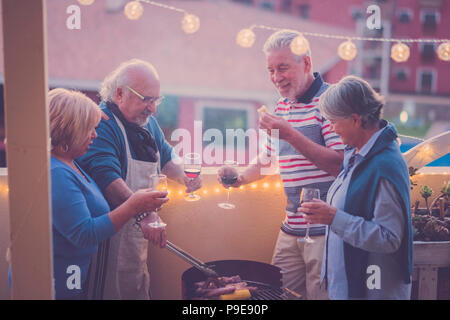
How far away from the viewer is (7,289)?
270cm

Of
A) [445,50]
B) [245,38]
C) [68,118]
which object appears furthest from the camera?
[245,38]

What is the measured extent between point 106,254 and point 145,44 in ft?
35.9

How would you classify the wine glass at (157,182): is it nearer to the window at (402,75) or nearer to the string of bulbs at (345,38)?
the string of bulbs at (345,38)

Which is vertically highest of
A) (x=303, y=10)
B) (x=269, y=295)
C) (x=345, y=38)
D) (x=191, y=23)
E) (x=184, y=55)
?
(x=303, y=10)

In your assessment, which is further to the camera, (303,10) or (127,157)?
(303,10)

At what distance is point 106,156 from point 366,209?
53.8 inches

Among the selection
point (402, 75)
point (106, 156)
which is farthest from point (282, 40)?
point (402, 75)

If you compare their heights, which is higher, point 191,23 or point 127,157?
point 191,23

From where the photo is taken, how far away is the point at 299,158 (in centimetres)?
237

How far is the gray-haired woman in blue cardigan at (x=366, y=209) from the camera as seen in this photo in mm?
1758

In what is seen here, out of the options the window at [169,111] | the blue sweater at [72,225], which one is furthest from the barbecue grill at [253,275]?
the window at [169,111]

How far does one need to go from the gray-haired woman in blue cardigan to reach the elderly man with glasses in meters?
0.99

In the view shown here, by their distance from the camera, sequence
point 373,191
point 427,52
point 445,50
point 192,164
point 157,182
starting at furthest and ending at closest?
point 427,52, point 445,50, point 192,164, point 157,182, point 373,191

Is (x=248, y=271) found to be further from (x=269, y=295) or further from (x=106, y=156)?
(x=106, y=156)
